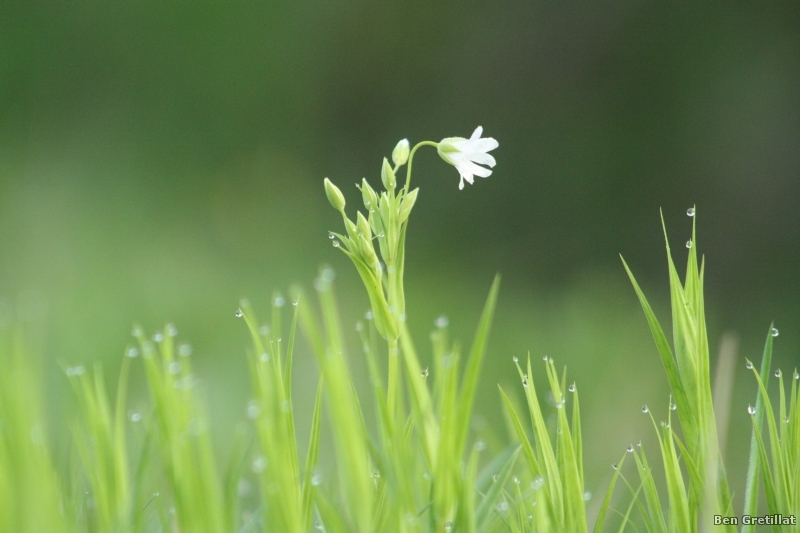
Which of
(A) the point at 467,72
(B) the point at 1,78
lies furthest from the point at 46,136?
(A) the point at 467,72

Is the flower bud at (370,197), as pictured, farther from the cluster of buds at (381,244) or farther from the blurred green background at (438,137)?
the blurred green background at (438,137)

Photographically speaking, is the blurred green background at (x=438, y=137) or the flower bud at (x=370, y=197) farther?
the blurred green background at (x=438, y=137)

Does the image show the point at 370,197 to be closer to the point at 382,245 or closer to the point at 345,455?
the point at 382,245

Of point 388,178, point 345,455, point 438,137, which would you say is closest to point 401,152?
point 388,178

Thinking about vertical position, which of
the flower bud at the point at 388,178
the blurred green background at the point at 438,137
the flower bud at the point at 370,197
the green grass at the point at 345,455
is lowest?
the green grass at the point at 345,455

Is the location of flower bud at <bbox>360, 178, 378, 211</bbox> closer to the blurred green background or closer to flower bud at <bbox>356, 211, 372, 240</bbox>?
flower bud at <bbox>356, 211, 372, 240</bbox>

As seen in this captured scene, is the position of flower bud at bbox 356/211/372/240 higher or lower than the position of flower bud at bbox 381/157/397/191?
lower

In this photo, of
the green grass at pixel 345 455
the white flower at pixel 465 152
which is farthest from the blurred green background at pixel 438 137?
the green grass at pixel 345 455

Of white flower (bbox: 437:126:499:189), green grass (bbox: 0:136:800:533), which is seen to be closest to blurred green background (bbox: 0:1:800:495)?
white flower (bbox: 437:126:499:189)
